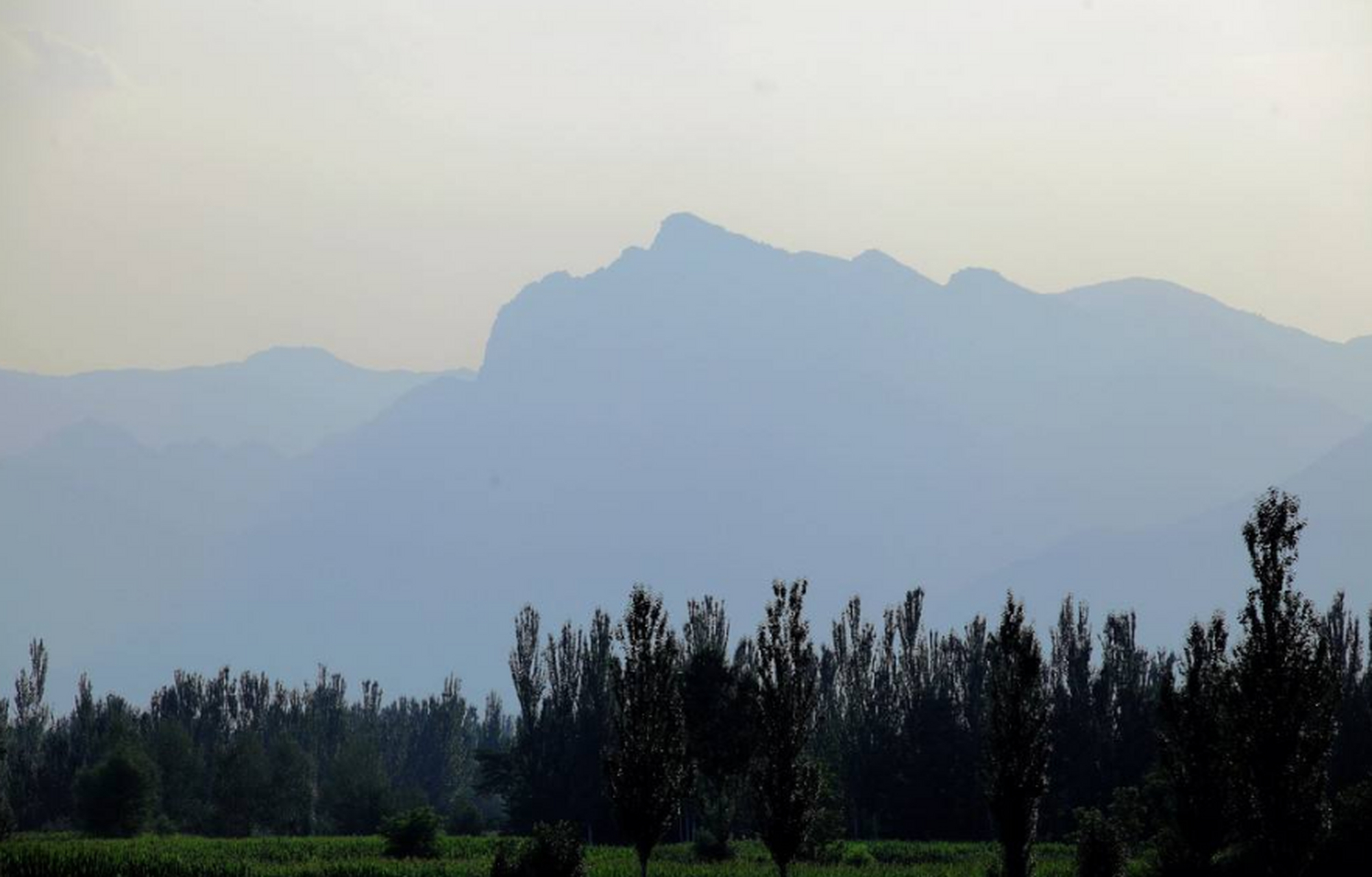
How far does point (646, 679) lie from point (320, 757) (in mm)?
94815

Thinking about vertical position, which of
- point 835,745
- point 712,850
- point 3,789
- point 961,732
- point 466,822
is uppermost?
point 961,732

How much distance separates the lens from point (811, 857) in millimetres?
64000

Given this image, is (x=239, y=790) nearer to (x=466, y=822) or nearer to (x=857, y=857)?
(x=466, y=822)

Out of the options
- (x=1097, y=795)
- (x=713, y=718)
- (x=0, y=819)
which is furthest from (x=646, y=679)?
(x=1097, y=795)

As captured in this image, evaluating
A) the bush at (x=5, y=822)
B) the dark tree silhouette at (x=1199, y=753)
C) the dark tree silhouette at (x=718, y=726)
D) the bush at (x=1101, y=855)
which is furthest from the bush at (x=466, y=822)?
the dark tree silhouette at (x=1199, y=753)

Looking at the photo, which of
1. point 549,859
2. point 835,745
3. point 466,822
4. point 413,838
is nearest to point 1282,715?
point 549,859

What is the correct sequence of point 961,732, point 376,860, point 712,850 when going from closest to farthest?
point 376,860 → point 712,850 → point 961,732

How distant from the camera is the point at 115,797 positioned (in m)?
80.2

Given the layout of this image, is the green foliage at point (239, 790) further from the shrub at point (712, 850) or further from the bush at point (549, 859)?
the bush at point (549, 859)

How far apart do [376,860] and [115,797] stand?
2777 centimetres

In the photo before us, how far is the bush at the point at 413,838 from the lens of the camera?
211 ft

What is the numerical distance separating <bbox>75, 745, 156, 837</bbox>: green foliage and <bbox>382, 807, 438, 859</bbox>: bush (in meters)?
22.6

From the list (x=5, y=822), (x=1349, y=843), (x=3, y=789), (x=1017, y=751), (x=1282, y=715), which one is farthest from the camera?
(x=3, y=789)

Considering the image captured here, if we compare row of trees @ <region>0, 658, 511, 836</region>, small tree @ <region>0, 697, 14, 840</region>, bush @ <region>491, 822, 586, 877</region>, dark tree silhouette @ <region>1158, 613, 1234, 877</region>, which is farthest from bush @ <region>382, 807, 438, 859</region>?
dark tree silhouette @ <region>1158, 613, 1234, 877</region>
